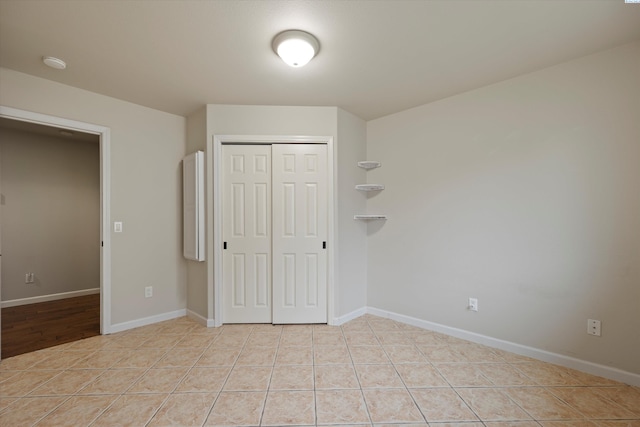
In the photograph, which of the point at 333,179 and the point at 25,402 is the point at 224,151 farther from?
the point at 25,402

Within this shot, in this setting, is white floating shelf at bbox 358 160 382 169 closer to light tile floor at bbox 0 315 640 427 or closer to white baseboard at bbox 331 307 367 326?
white baseboard at bbox 331 307 367 326

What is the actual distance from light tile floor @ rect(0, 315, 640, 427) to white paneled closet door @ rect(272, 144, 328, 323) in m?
0.41

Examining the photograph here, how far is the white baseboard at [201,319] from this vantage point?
302 cm

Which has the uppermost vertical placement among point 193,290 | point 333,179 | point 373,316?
point 333,179

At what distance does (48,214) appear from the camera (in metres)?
4.07

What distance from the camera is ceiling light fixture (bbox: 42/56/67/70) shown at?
7.00 feet

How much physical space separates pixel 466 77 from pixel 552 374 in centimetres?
253

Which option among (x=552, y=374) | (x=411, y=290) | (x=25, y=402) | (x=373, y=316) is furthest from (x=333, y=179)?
(x=25, y=402)

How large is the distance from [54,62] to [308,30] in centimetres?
207

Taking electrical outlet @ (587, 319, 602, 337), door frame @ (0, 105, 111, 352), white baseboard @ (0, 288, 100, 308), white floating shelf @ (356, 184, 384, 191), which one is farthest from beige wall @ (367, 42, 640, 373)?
white baseboard @ (0, 288, 100, 308)

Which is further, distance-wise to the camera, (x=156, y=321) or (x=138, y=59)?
(x=156, y=321)

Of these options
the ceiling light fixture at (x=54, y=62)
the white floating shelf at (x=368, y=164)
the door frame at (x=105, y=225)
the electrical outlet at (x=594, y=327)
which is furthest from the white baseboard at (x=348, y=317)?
the ceiling light fixture at (x=54, y=62)

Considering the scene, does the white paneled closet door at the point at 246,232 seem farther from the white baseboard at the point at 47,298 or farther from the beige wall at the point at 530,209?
the white baseboard at the point at 47,298

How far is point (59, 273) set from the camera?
4.14 meters
